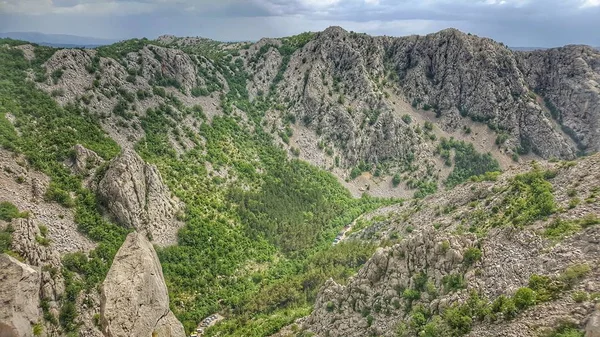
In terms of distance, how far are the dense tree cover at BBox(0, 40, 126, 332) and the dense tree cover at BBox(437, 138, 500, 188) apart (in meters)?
107

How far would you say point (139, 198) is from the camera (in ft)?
228

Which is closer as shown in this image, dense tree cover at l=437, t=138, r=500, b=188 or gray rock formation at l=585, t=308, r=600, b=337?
gray rock formation at l=585, t=308, r=600, b=337

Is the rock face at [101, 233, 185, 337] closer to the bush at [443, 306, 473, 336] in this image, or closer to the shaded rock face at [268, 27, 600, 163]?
the bush at [443, 306, 473, 336]

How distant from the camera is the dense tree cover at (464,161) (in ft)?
445

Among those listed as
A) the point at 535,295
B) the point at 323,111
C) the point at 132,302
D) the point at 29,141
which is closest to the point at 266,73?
the point at 323,111

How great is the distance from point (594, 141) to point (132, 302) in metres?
161

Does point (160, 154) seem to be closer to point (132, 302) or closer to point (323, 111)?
point (132, 302)

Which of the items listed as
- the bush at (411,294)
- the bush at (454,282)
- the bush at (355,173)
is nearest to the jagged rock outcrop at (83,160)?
the bush at (411,294)

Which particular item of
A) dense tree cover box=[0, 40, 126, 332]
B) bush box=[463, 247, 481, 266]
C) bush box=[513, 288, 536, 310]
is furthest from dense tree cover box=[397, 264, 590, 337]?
dense tree cover box=[0, 40, 126, 332]

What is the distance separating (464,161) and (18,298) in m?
132

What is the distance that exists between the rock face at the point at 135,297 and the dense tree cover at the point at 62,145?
5.69 meters

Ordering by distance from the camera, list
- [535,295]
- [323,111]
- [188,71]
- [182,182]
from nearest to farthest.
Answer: [535,295], [182,182], [188,71], [323,111]

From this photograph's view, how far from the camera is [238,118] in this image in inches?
4855

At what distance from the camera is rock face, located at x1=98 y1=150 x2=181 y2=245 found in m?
65.1
